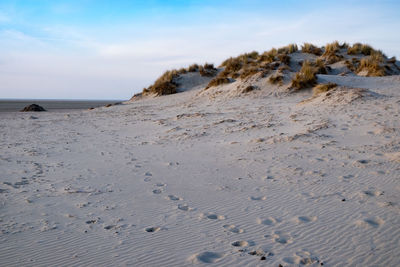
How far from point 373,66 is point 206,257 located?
16384 millimetres

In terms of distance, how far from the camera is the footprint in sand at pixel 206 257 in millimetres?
2646

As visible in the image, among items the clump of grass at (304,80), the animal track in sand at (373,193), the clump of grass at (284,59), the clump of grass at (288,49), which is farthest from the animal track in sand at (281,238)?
the clump of grass at (288,49)

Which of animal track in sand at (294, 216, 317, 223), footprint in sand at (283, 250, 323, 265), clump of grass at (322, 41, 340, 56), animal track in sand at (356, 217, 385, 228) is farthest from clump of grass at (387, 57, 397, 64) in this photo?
footprint in sand at (283, 250, 323, 265)

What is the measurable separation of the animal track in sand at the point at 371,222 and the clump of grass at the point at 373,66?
14.1 metres

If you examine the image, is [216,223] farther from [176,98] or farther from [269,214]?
[176,98]

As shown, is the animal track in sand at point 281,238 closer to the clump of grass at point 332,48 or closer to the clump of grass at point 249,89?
the clump of grass at point 249,89

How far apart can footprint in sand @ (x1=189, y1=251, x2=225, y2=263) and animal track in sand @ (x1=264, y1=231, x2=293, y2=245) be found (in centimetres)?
56

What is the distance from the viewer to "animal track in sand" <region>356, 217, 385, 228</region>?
3.16m

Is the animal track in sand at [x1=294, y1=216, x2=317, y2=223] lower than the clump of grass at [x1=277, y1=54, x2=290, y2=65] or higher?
lower

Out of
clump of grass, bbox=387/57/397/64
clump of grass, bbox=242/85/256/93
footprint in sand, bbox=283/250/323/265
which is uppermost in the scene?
clump of grass, bbox=387/57/397/64

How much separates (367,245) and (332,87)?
8856 millimetres

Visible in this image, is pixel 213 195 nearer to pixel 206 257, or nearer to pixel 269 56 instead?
pixel 206 257

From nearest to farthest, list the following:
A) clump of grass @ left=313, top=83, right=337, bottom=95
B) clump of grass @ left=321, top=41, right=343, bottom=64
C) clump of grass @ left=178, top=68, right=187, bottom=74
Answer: clump of grass @ left=313, top=83, right=337, bottom=95 < clump of grass @ left=321, top=41, right=343, bottom=64 < clump of grass @ left=178, top=68, right=187, bottom=74

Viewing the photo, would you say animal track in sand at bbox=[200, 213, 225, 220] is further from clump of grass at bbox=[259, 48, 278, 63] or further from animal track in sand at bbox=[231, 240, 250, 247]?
clump of grass at bbox=[259, 48, 278, 63]
